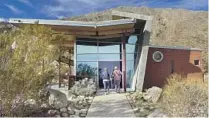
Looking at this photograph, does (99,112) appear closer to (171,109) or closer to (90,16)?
(171,109)

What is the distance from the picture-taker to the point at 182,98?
1045 centimetres

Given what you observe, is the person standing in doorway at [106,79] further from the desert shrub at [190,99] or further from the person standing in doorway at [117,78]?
the desert shrub at [190,99]

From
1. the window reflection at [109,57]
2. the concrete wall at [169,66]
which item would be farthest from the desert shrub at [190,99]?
the concrete wall at [169,66]

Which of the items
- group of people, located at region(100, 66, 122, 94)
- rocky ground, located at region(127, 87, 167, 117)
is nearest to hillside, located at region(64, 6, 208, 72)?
group of people, located at region(100, 66, 122, 94)

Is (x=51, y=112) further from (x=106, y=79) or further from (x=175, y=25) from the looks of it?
(x=175, y=25)

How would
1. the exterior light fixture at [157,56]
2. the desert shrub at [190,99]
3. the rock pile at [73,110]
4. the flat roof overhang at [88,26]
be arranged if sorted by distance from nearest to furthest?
the desert shrub at [190,99] → the rock pile at [73,110] → the flat roof overhang at [88,26] → the exterior light fixture at [157,56]

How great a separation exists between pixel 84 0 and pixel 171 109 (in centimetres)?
1231

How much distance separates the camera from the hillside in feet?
207

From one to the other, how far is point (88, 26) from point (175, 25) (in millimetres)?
55210

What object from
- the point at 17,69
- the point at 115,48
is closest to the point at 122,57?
the point at 115,48

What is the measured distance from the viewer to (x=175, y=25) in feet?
241

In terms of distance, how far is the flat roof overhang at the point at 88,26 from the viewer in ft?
66.7

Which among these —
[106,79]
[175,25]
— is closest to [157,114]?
[106,79]

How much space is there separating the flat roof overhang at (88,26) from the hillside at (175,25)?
124 feet
